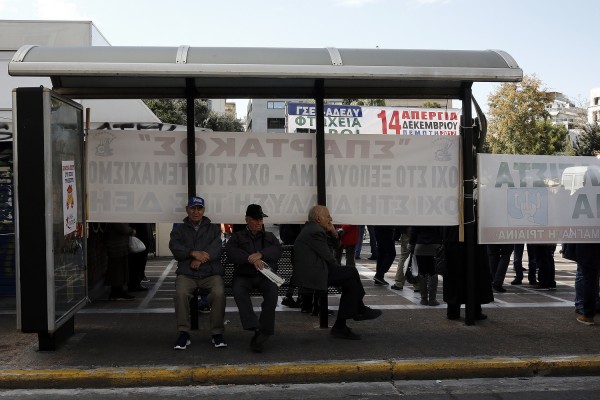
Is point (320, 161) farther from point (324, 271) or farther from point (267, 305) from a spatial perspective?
point (267, 305)

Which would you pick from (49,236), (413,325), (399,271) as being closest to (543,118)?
(399,271)

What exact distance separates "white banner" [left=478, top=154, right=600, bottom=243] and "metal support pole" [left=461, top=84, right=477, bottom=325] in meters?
0.16

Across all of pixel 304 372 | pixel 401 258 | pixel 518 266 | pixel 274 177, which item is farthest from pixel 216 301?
pixel 518 266

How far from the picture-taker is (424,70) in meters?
6.30

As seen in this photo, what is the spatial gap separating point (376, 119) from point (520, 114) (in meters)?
23.4

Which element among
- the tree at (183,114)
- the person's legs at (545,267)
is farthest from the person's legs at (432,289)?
the tree at (183,114)

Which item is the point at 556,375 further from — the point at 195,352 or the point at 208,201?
the point at 208,201

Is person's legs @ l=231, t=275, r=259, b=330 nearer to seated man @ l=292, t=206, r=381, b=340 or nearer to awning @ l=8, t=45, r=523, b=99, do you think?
seated man @ l=292, t=206, r=381, b=340

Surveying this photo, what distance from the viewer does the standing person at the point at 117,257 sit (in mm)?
8805

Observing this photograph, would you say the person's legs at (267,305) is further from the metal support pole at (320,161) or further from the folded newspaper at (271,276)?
the metal support pole at (320,161)

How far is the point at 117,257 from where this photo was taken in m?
8.83

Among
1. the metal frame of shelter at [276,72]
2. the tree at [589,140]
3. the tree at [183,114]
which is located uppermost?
the tree at [183,114]

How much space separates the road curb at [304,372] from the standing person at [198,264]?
0.76m

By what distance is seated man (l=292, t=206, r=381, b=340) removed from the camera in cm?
672
